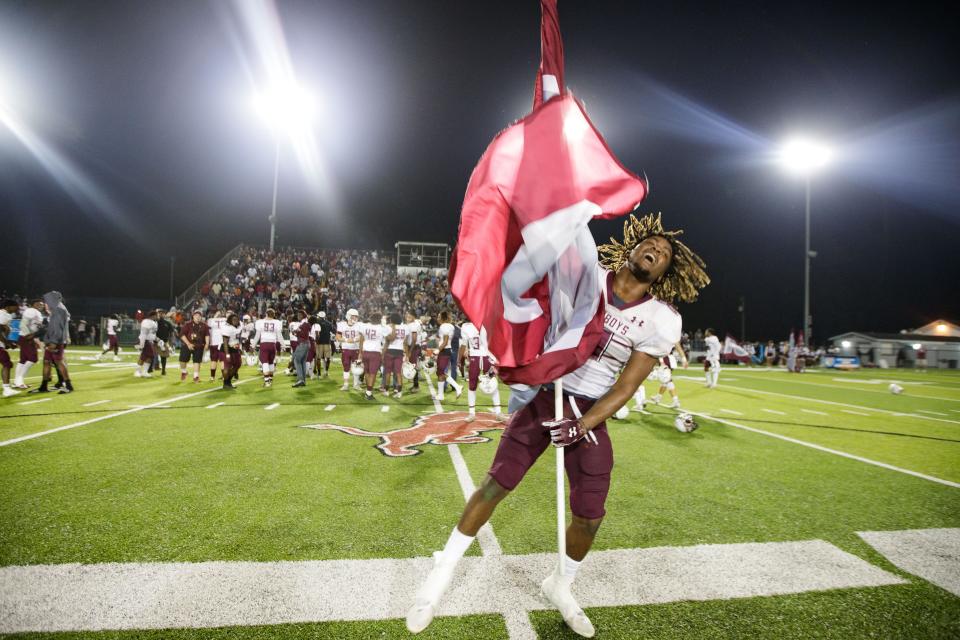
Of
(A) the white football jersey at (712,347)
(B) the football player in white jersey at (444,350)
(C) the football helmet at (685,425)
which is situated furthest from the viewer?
(A) the white football jersey at (712,347)

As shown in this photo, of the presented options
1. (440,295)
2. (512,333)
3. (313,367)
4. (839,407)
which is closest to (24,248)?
(440,295)

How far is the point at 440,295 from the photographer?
3891 cm

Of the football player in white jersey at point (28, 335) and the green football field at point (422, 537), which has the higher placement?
the football player in white jersey at point (28, 335)

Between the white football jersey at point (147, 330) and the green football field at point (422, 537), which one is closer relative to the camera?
the green football field at point (422, 537)

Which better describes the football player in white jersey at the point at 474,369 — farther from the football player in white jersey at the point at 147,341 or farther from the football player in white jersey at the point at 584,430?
the football player in white jersey at the point at 147,341

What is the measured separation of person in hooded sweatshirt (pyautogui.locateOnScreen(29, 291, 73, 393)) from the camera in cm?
945

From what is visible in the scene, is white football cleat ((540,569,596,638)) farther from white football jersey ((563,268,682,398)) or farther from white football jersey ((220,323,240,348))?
white football jersey ((220,323,240,348))

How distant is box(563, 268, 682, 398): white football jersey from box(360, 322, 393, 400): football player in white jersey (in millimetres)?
9154

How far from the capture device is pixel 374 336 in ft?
37.6

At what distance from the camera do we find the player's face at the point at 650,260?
275 centimetres

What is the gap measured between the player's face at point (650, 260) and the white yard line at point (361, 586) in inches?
76.6

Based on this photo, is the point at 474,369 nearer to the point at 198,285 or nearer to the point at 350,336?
the point at 350,336

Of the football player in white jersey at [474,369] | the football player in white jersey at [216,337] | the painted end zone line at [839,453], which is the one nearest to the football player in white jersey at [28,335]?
the football player in white jersey at [216,337]

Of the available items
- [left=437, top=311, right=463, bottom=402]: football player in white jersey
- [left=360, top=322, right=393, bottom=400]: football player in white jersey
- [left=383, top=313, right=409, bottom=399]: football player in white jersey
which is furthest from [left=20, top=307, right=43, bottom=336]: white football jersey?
[left=437, top=311, right=463, bottom=402]: football player in white jersey
